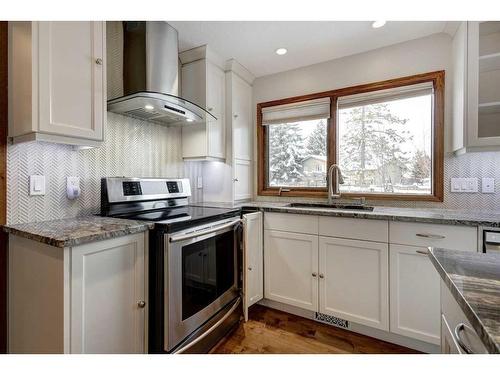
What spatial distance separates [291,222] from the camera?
82.2 inches

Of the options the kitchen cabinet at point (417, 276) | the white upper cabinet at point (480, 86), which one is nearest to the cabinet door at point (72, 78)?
the kitchen cabinet at point (417, 276)

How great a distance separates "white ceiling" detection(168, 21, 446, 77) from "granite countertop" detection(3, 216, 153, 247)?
1572mm

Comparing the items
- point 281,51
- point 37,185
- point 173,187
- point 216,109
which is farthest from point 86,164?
point 281,51

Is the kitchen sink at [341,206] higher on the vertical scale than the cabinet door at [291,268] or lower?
higher

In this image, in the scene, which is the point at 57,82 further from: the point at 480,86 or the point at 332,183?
the point at 480,86

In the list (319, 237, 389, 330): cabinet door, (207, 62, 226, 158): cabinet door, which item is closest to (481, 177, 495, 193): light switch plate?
(319, 237, 389, 330): cabinet door

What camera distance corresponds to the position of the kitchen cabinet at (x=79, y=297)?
1039 mm

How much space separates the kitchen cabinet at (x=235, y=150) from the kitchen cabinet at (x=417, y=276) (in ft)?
4.75

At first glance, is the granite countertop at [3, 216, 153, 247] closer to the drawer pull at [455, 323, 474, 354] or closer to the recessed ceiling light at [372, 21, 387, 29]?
the drawer pull at [455, 323, 474, 354]

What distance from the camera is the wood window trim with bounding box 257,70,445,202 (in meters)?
2.01

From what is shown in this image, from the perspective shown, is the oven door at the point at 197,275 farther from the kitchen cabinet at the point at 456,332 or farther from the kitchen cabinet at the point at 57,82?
the kitchen cabinet at the point at 456,332

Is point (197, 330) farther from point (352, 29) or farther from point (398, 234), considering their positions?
point (352, 29)

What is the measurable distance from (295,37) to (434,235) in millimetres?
1801

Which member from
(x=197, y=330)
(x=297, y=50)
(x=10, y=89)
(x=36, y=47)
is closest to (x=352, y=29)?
(x=297, y=50)
